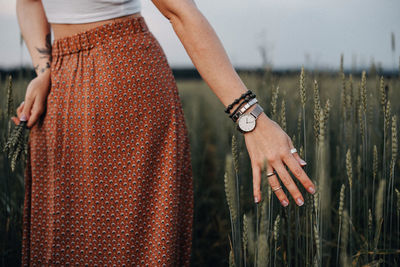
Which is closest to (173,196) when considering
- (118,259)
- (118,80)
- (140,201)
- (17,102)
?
(140,201)

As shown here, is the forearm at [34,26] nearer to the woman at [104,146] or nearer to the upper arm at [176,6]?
the woman at [104,146]

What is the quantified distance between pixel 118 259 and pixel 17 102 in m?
1.02

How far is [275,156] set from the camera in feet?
2.20

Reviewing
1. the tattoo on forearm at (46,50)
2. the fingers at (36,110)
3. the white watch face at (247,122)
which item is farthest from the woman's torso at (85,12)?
the white watch face at (247,122)

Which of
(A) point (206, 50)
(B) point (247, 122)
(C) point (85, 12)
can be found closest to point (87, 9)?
(C) point (85, 12)

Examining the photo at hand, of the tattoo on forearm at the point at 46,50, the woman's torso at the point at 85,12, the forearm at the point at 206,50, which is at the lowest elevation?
the forearm at the point at 206,50

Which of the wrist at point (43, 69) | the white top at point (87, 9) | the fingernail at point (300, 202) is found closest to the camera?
the fingernail at point (300, 202)

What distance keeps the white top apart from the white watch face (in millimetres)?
439

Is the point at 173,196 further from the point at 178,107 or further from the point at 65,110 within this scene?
the point at 65,110

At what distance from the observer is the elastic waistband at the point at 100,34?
83 centimetres

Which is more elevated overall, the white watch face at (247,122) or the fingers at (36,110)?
the fingers at (36,110)

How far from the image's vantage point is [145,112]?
0.85m

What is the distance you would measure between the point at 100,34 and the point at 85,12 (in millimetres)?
65

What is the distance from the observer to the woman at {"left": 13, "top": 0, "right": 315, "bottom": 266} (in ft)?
2.72
